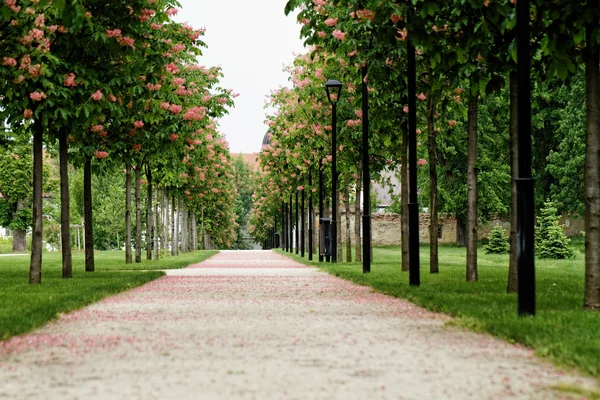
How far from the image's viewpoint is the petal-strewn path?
6645 millimetres

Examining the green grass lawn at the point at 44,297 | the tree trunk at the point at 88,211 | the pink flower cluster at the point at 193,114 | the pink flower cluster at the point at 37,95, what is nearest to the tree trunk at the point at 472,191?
the green grass lawn at the point at 44,297

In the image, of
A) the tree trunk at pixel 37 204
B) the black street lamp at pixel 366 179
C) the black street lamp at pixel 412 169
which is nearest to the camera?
the black street lamp at pixel 412 169

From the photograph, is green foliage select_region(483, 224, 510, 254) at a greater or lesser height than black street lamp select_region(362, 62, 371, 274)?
lesser

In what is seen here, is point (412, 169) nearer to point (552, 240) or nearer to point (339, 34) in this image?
point (339, 34)

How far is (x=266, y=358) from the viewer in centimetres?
825

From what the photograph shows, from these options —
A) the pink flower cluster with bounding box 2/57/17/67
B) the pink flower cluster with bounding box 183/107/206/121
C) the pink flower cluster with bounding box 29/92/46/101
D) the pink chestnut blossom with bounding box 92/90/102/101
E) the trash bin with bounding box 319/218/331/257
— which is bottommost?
the trash bin with bounding box 319/218/331/257

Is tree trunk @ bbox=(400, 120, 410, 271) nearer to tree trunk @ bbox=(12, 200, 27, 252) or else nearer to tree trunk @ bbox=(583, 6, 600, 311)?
tree trunk @ bbox=(583, 6, 600, 311)

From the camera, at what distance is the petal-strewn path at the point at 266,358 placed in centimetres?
664

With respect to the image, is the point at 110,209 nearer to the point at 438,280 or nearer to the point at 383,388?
the point at 438,280

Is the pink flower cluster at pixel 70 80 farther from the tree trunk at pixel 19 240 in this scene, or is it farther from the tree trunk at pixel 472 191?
the tree trunk at pixel 19 240

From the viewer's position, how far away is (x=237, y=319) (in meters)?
12.0

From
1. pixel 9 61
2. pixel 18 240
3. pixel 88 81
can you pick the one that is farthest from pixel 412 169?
pixel 18 240

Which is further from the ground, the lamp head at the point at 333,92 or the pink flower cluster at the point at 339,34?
the lamp head at the point at 333,92

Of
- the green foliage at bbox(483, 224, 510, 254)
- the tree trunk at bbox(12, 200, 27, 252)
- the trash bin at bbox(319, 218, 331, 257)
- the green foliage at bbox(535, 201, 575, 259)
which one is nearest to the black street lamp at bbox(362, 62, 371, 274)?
the trash bin at bbox(319, 218, 331, 257)
